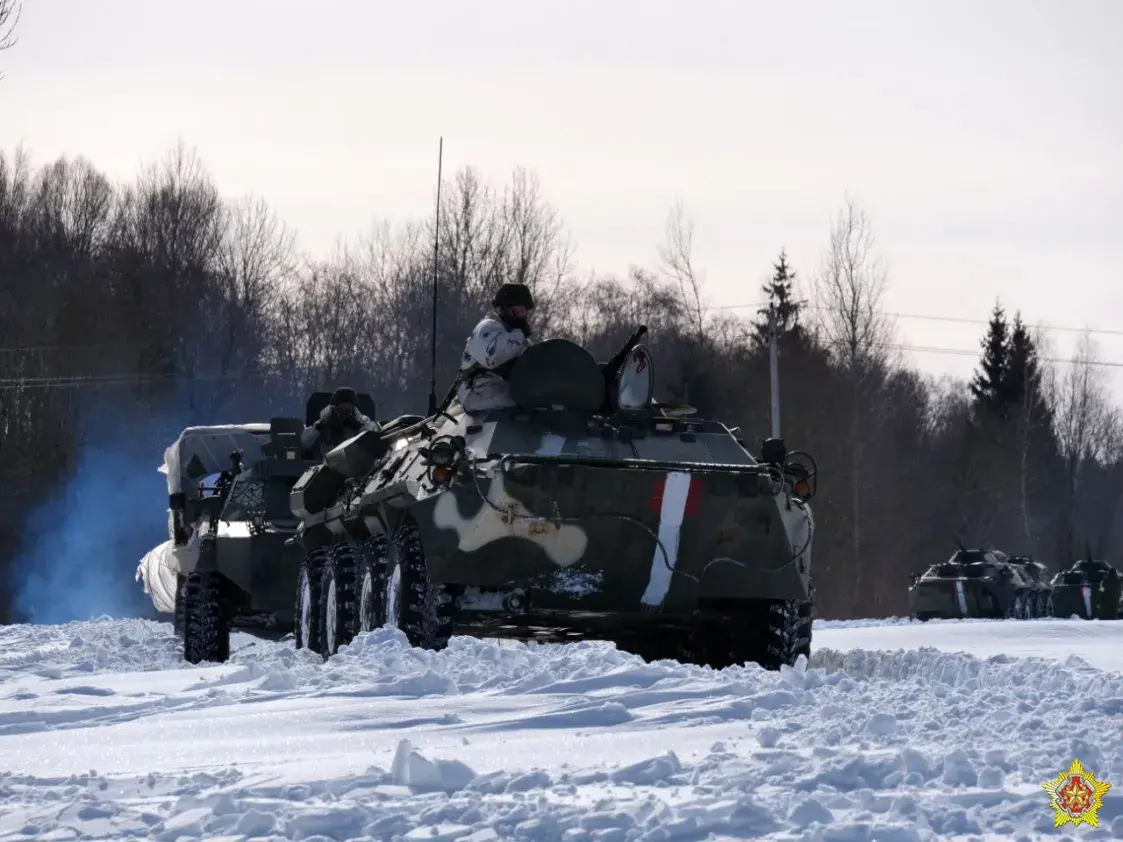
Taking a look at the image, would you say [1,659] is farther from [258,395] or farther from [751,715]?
[258,395]

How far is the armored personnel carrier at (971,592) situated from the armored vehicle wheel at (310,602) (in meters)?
16.8

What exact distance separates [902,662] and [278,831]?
5.88 meters

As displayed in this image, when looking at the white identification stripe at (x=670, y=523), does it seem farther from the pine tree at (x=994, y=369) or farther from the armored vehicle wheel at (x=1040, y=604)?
the pine tree at (x=994, y=369)

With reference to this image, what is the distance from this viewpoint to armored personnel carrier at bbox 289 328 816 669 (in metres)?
10.5

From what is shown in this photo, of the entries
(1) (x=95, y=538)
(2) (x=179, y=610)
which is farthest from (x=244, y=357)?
(2) (x=179, y=610)

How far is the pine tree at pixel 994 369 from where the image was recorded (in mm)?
67812

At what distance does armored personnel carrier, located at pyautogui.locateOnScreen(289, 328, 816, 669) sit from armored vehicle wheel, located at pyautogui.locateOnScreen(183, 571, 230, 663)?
4.08m

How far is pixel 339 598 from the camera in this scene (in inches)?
504

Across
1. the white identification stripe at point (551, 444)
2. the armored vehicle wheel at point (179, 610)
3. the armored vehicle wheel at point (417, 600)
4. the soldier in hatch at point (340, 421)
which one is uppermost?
the soldier in hatch at point (340, 421)

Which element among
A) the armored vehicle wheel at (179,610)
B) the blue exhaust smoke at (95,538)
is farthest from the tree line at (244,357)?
the armored vehicle wheel at (179,610)

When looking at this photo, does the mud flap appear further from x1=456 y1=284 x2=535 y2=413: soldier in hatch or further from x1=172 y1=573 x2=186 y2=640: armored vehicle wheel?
x1=456 y1=284 x2=535 y2=413: soldier in hatch

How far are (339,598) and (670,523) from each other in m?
2.99

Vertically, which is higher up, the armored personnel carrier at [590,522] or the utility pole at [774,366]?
the utility pole at [774,366]

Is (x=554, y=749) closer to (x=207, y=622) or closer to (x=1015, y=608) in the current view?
(x=207, y=622)
